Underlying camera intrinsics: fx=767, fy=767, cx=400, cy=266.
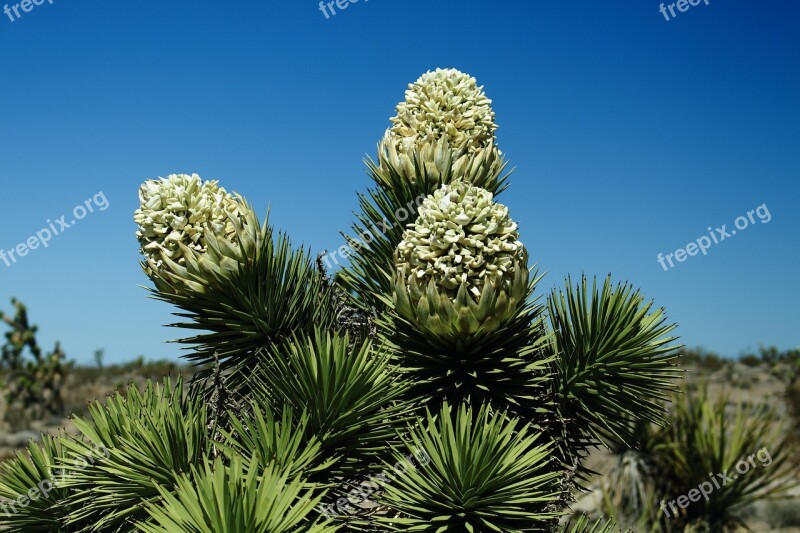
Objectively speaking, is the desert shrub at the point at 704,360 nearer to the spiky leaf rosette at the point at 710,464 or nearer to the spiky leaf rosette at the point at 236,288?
the spiky leaf rosette at the point at 710,464

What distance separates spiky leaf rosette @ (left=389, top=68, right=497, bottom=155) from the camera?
3.69 metres

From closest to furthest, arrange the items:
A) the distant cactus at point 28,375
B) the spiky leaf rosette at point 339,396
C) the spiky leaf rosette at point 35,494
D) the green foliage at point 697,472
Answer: the spiky leaf rosette at point 339,396 → the spiky leaf rosette at point 35,494 → the green foliage at point 697,472 → the distant cactus at point 28,375

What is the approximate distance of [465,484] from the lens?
2748 millimetres

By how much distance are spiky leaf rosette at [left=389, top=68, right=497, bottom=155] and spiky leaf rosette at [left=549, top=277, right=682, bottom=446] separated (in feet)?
2.99

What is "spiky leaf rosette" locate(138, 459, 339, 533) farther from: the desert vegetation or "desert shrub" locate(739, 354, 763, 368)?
"desert shrub" locate(739, 354, 763, 368)

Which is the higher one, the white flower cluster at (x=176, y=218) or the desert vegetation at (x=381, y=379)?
the white flower cluster at (x=176, y=218)

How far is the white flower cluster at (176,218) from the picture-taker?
3221mm

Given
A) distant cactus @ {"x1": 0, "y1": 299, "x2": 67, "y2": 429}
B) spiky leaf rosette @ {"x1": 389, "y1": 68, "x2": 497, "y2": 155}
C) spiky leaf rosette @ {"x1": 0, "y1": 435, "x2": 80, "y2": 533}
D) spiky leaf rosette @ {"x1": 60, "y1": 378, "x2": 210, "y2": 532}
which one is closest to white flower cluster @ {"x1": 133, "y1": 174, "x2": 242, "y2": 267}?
spiky leaf rosette @ {"x1": 60, "y1": 378, "x2": 210, "y2": 532}

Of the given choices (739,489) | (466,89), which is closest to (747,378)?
(739,489)

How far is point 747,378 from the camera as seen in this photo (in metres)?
18.9

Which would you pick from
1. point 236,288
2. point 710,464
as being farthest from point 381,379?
point 710,464

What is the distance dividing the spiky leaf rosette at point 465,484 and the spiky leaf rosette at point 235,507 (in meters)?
0.37

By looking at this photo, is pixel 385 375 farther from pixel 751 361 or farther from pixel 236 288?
pixel 751 361

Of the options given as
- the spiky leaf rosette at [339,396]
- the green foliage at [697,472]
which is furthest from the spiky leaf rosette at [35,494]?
the green foliage at [697,472]
